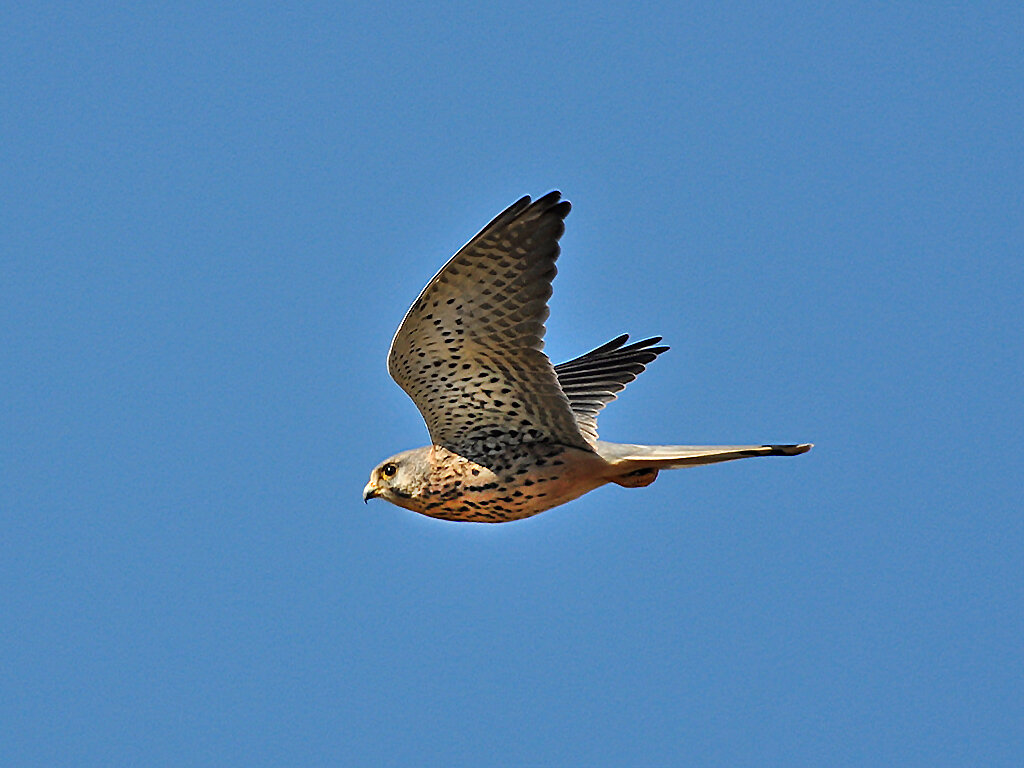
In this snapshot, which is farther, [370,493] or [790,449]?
[370,493]

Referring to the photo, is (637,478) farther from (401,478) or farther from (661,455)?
(401,478)

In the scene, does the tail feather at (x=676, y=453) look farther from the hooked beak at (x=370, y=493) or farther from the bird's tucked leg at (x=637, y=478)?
the hooked beak at (x=370, y=493)

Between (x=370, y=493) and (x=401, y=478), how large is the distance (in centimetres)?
30

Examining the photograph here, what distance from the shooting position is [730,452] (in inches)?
381

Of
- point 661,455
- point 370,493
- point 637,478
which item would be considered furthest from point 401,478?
point 661,455

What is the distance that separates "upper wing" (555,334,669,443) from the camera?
1236 centimetres

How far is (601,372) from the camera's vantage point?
41.6 ft

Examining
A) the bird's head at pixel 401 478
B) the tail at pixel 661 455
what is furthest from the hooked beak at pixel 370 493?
the tail at pixel 661 455

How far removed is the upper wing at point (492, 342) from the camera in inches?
373

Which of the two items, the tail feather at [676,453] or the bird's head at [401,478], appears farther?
the bird's head at [401,478]

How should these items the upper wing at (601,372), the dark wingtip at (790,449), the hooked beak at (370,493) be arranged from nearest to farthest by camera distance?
the dark wingtip at (790,449) < the hooked beak at (370,493) < the upper wing at (601,372)

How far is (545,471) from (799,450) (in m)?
1.86

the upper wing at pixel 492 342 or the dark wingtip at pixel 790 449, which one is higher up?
the upper wing at pixel 492 342

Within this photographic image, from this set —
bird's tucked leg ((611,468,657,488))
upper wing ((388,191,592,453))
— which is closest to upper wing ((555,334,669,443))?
bird's tucked leg ((611,468,657,488))
